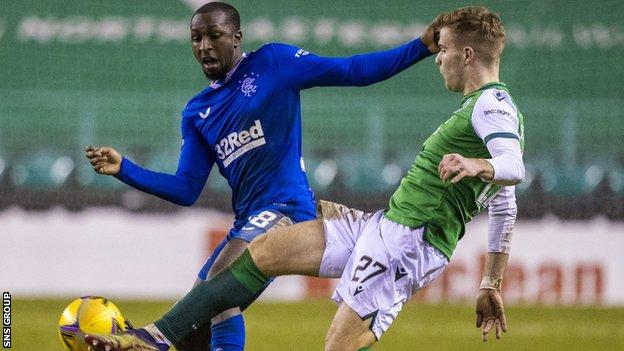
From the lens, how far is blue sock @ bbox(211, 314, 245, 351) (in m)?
5.28

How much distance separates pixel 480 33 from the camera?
4543 millimetres

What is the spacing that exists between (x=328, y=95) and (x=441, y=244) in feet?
32.7

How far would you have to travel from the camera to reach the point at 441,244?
4602 millimetres

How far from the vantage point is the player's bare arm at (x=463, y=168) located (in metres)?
3.95

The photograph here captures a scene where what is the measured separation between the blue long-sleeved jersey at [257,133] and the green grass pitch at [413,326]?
2.88 meters

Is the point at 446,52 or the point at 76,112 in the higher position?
the point at 76,112

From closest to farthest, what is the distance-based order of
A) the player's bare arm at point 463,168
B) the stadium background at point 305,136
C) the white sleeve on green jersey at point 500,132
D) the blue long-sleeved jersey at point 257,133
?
the player's bare arm at point 463,168 → the white sleeve on green jersey at point 500,132 → the blue long-sleeved jersey at point 257,133 → the stadium background at point 305,136

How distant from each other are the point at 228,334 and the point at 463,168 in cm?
178

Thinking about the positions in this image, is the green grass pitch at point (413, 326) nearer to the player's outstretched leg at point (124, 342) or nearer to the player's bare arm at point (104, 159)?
the player's bare arm at point (104, 159)

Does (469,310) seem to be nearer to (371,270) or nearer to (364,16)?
(364,16)

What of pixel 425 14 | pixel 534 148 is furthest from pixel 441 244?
pixel 425 14

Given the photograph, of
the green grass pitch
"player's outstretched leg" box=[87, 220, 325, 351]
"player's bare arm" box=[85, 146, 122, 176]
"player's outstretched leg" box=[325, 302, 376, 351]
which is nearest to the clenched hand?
"player's outstretched leg" box=[325, 302, 376, 351]

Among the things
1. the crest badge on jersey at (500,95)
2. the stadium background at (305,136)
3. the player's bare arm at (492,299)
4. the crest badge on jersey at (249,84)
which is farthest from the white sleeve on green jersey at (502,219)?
the stadium background at (305,136)

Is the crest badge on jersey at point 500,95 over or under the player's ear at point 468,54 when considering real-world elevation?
under
